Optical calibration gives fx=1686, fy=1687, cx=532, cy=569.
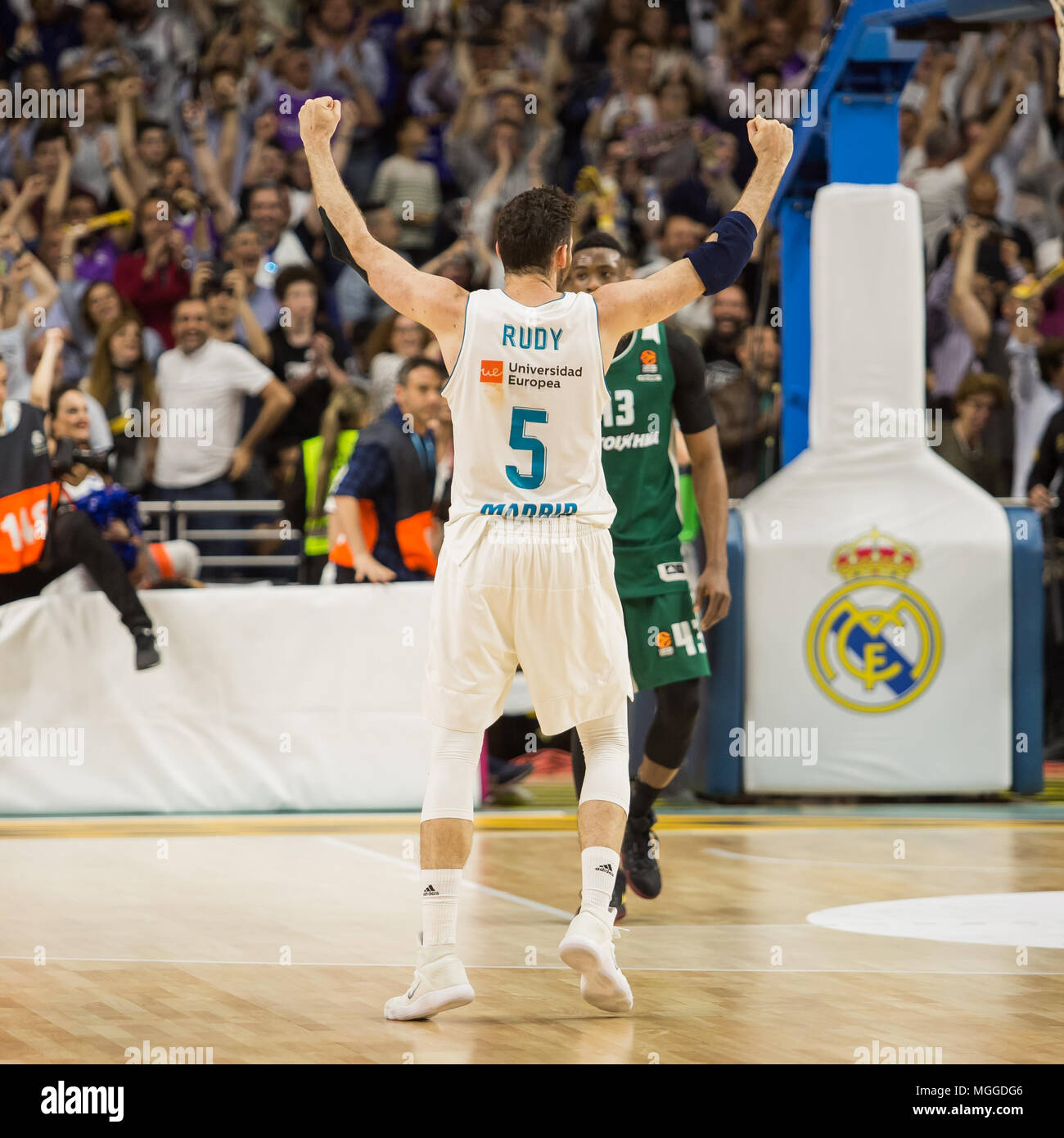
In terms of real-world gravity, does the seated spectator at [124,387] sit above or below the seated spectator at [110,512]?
above

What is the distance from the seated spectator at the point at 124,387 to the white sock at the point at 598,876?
7.17 m

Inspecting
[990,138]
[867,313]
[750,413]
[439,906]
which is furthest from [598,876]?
[990,138]

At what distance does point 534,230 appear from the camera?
4.19m

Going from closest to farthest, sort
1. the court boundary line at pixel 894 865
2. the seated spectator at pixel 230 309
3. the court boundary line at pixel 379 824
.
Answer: the court boundary line at pixel 894 865 < the court boundary line at pixel 379 824 < the seated spectator at pixel 230 309

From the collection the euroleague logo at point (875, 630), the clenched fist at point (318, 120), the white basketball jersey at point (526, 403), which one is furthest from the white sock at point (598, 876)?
the euroleague logo at point (875, 630)

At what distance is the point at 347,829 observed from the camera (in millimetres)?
7676

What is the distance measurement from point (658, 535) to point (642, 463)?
0.82 feet

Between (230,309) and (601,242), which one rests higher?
(230,309)

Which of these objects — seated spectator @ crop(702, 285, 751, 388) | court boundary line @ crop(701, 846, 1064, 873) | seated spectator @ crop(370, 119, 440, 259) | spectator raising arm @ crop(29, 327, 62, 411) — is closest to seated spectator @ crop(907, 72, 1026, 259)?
seated spectator @ crop(702, 285, 751, 388)

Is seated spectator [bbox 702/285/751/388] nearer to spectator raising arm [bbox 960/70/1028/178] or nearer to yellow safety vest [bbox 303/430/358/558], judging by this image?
spectator raising arm [bbox 960/70/1028/178]

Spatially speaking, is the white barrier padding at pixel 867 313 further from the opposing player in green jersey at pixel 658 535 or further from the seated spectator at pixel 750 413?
the opposing player in green jersey at pixel 658 535

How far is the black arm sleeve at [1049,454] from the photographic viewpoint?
980cm

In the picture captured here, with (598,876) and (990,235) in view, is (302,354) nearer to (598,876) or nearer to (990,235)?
(990,235)
